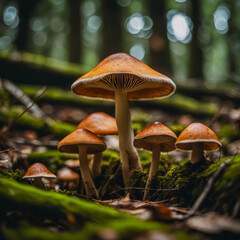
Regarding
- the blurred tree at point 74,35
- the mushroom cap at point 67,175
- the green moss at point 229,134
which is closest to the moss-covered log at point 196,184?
the mushroom cap at point 67,175

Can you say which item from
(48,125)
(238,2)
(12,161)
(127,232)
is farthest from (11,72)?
(238,2)

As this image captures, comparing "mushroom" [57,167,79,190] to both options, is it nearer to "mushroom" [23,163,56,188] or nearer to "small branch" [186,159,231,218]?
"mushroom" [23,163,56,188]

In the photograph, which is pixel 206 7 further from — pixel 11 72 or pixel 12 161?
pixel 12 161

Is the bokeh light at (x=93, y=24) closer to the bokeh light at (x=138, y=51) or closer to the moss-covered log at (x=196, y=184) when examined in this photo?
the bokeh light at (x=138, y=51)

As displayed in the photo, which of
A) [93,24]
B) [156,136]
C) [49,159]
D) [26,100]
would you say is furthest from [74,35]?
[93,24]

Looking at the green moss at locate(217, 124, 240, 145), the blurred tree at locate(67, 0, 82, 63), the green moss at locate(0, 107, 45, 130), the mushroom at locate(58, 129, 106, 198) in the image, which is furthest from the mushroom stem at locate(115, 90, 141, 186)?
the blurred tree at locate(67, 0, 82, 63)

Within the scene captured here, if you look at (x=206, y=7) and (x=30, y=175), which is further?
(x=206, y=7)
